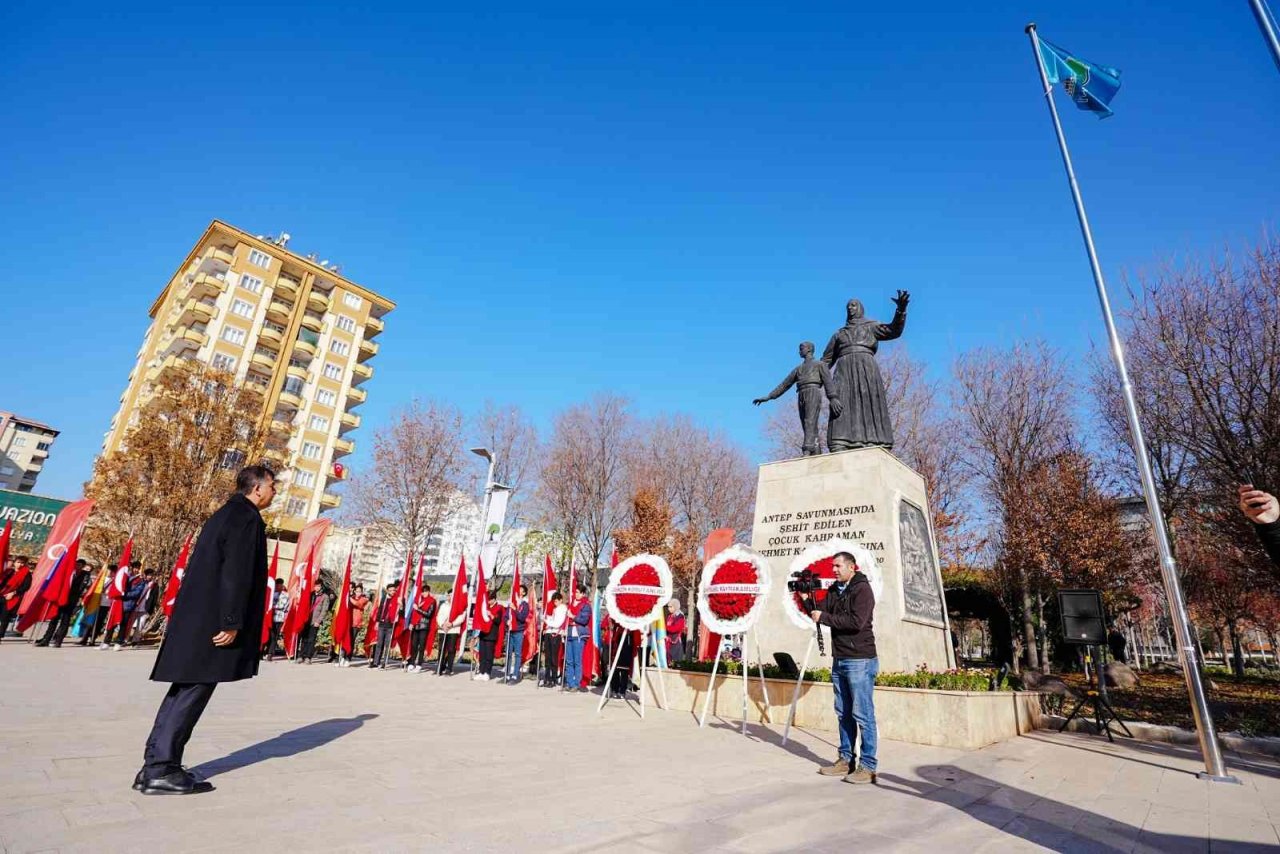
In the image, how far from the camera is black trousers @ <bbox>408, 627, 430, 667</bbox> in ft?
52.7

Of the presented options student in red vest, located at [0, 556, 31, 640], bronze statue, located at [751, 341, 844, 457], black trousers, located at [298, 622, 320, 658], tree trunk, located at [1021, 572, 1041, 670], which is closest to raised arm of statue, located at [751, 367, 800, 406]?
bronze statue, located at [751, 341, 844, 457]

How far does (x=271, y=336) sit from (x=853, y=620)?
57134 mm

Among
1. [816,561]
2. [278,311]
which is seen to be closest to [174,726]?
[816,561]

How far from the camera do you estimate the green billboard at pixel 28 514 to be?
36750 millimetres

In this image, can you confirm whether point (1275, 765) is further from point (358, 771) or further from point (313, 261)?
point (313, 261)

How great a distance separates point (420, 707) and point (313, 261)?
5809cm

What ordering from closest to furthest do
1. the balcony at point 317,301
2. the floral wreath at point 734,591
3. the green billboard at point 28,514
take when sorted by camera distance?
the floral wreath at point 734,591 → the green billboard at point 28,514 → the balcony at point 317,301

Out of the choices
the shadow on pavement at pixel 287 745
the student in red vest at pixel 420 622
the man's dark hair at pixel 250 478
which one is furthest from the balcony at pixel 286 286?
the man's dark hair at pixel 250 478

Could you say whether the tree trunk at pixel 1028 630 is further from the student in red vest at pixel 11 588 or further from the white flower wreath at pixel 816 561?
the student in red vest at pixel 11 588

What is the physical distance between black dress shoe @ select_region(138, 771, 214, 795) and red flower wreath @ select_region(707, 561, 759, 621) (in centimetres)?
658

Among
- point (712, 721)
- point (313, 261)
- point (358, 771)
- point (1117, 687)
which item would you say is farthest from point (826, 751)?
point (313, 261)

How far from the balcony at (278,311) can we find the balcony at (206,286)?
351cm

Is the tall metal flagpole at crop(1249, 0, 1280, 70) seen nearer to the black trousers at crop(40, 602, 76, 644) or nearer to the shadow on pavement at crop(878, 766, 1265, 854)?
the shadow on pavement at crop(878, 766, 1265, 854)

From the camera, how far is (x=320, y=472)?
52375 millimetres
